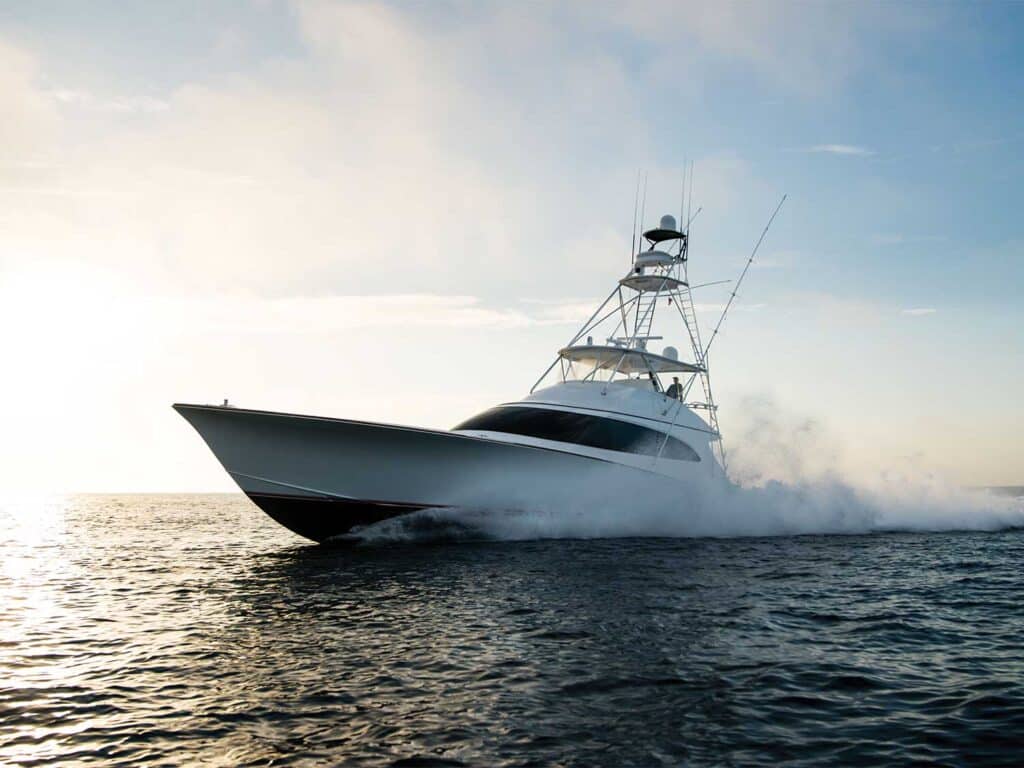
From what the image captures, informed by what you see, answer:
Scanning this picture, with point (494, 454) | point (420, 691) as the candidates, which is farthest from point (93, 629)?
point (494, 454)

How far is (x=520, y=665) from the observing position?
7.32 m

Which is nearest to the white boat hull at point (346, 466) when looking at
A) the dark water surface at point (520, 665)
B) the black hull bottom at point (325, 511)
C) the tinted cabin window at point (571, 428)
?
the black hull bottom at point (325, 511)

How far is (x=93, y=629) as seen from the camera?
9680mm

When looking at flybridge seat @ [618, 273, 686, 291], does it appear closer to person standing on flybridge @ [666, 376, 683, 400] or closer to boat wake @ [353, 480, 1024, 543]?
person standing on flybridge @ [666, 376, 683, 400]

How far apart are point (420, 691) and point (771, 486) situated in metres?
20.1

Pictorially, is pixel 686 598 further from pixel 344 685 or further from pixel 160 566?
pixel 160 566

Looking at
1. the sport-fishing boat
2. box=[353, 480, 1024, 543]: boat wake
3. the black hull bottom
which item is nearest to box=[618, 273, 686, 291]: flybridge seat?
the sport-fishing boat

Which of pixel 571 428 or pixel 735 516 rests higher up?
pixel 571 428

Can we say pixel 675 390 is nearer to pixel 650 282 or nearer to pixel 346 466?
pixel 650 282

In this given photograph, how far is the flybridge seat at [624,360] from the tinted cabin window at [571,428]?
9.05ft

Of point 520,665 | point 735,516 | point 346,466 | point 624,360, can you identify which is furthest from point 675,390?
point 520,665

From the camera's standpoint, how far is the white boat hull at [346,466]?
631 inches

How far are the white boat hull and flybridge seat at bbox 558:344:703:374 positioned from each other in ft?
18.2

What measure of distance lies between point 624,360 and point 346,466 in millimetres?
10091
